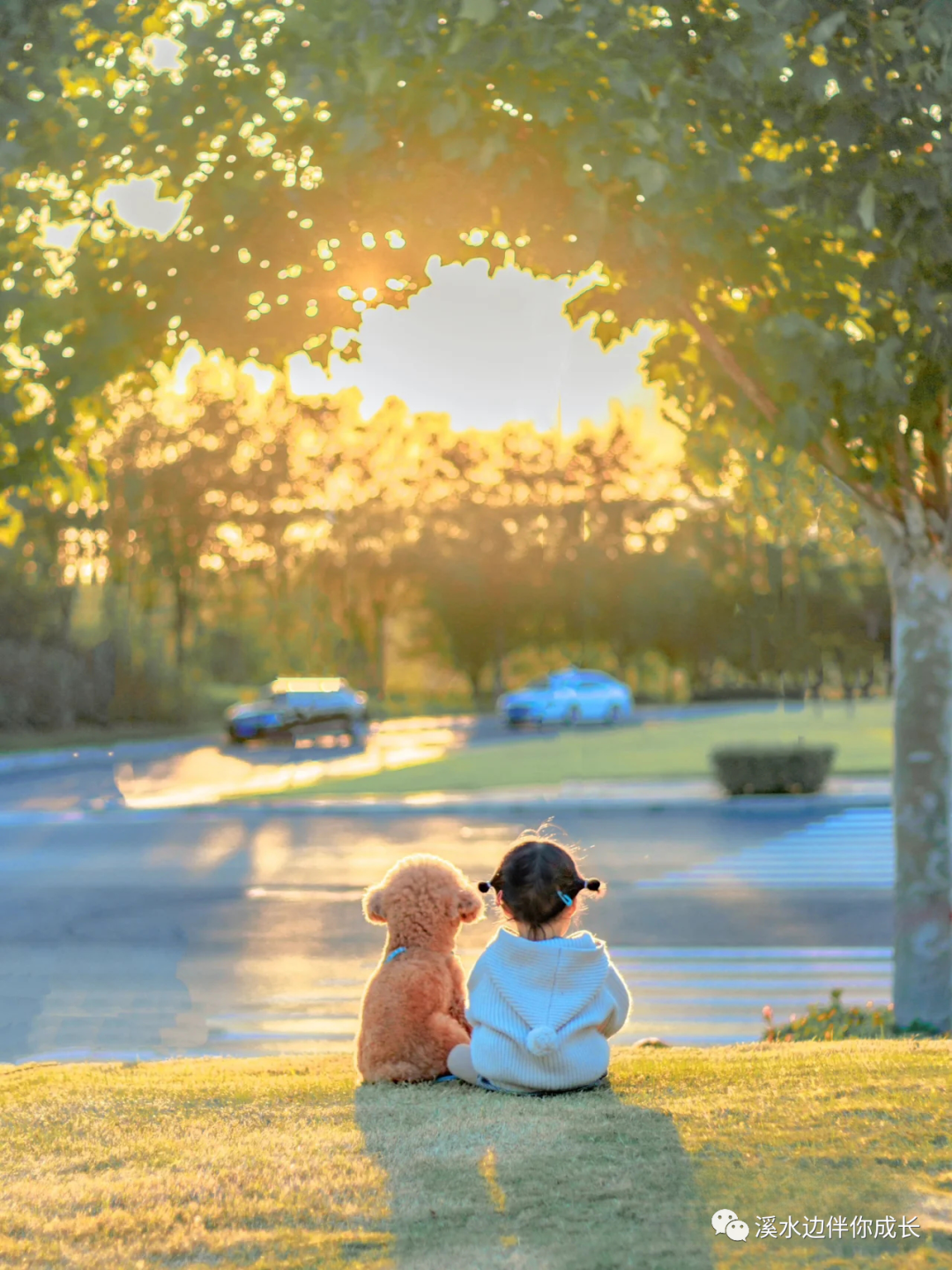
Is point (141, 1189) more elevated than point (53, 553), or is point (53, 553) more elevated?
point (53, 553)

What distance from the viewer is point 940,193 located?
6.04 meters

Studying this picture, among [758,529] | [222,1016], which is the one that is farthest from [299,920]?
[758,529]

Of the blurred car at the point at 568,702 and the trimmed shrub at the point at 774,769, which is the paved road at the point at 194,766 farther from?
the trimmed shrub at the point at 774,769

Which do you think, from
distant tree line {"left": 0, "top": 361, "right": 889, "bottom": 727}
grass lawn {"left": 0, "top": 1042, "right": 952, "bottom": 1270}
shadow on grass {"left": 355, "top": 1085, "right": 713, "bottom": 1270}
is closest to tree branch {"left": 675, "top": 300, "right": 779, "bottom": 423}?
grass lawn {"left": 0, "top": 1042, "right": 952, "bottom": 1270}

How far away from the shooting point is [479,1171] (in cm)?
410

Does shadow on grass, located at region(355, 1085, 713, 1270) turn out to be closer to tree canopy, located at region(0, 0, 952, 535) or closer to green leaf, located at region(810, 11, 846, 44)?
tree canopy, located at region(0, 0, 952, 535)

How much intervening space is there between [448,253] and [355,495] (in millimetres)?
59881

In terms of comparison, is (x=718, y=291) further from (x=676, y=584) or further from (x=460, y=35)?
(x=676, y=584)

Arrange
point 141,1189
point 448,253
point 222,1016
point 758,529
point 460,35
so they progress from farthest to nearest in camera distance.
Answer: point 758,529 → point 222,1016 → point 448,253 → point 460,35 → point 141,1189

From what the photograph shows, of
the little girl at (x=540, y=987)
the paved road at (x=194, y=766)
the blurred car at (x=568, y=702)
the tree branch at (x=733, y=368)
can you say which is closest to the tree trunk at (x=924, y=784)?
the tree branch at (x=733, y=368)

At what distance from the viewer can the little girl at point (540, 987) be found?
4.95 metres

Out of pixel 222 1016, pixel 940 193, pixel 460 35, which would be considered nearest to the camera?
pixel 460 35

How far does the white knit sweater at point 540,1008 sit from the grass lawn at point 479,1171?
4.0 inches

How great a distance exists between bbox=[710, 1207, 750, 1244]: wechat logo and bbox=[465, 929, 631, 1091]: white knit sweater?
3.95 ft
